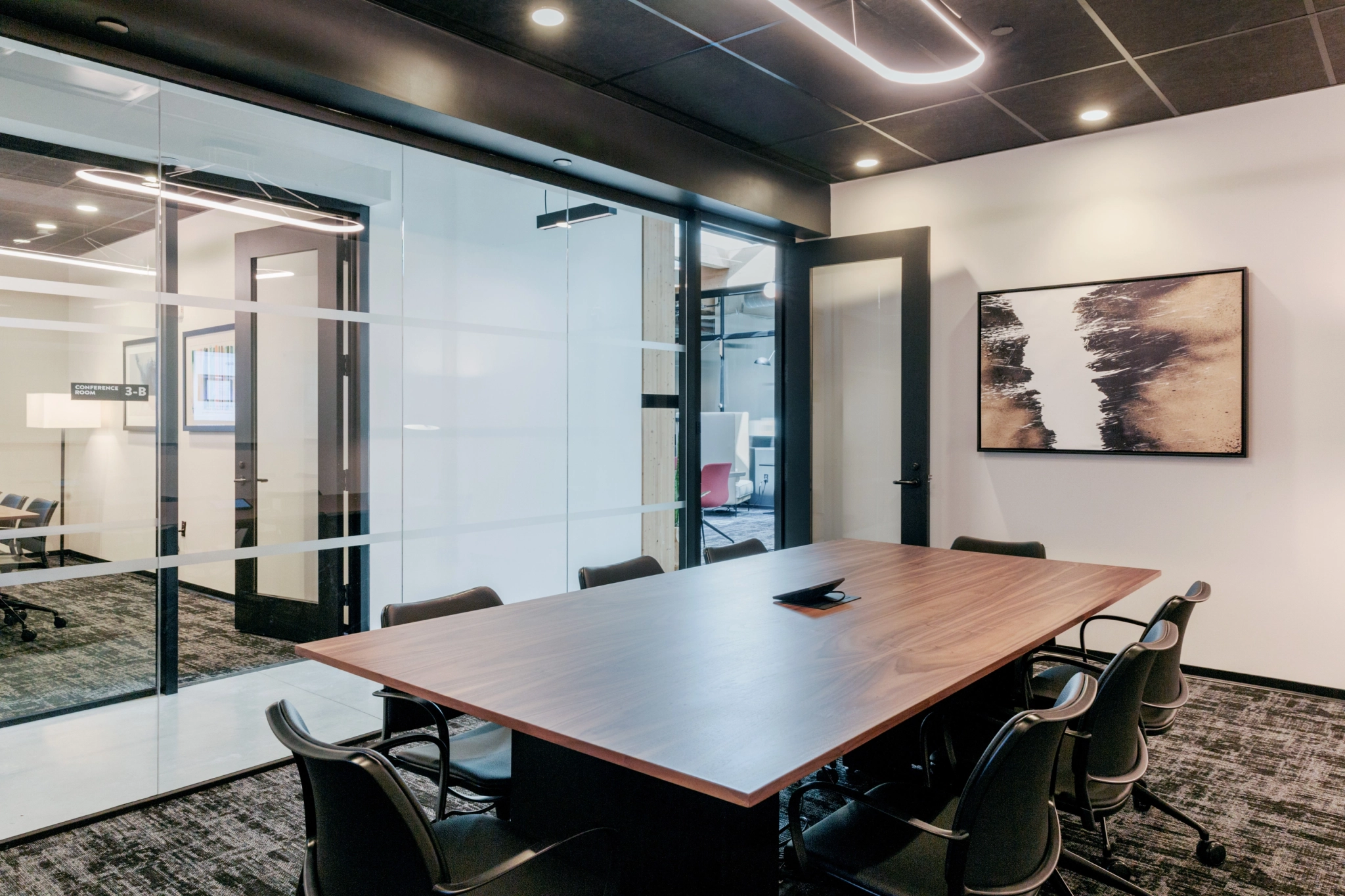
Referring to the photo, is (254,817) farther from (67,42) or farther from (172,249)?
(67,42)

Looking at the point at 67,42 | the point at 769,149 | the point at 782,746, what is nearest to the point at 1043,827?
the point at 782,746

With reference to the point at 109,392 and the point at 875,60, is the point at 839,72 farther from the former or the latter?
the point at 109,392

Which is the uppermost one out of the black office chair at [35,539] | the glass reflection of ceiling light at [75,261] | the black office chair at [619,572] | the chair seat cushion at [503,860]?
the glass reflection of ceiling light at [75,261]

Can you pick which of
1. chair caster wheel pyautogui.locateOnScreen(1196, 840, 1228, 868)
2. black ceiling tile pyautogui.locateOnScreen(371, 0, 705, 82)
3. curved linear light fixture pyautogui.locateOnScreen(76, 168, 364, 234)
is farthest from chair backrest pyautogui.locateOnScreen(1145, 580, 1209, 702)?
curved linear light fixture pyautogui.locateOnScreen(76, 168, 364, 234)

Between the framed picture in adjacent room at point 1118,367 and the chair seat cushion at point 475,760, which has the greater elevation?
the framed picture in adjacent room at point 1118,367

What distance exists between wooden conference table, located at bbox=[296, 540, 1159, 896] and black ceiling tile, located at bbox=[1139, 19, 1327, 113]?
2.61m

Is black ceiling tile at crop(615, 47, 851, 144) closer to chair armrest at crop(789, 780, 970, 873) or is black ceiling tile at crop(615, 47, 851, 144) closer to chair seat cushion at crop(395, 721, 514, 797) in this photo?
chair seat cushion at crop(395, 721, 514, 797)

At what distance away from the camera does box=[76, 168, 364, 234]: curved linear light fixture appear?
292 centimetres

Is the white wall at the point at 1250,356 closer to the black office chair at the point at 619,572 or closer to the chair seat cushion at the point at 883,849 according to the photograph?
the black office chair at the point at 619,572

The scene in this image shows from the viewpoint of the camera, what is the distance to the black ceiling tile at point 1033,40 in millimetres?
3381

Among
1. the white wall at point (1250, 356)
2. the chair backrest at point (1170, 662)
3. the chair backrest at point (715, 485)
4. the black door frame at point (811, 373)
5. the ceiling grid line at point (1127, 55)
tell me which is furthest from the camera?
the chair backrest at point (715, 485)

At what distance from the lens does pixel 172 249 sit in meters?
3.07

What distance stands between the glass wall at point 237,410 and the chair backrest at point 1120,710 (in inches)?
111

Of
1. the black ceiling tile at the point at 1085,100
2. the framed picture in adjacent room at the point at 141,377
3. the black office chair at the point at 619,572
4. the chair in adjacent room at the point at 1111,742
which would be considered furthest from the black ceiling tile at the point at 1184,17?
the framed picture in adjacent room at the point at 141,377
